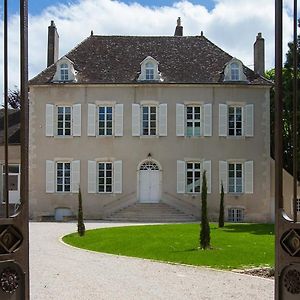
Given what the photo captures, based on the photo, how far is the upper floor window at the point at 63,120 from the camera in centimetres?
2927

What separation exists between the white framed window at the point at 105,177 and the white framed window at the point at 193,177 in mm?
3970

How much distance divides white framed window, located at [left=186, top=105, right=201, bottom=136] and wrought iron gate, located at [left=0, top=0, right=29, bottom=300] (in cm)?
2650

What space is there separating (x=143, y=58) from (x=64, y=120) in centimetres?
558

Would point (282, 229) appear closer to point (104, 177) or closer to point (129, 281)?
point (129, 281)

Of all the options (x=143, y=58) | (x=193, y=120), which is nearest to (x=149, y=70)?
(x=143, y=58)

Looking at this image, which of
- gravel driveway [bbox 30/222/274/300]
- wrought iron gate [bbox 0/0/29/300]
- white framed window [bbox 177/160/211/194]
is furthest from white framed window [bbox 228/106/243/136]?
wrought iron gate [bbox 0/0/29/300]

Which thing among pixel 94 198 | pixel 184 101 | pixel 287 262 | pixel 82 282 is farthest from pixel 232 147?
pixel 287 262

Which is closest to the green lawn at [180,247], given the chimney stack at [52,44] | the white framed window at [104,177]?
the white framed window at [104,177]

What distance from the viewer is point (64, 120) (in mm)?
29547

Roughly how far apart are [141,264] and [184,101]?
18245 millimetres

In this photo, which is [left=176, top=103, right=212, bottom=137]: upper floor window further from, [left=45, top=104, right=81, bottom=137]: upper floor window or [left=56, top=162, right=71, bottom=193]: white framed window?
[left=56, top=162, right=71, bottom=193]: white framed window

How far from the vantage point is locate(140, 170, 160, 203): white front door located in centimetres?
2938

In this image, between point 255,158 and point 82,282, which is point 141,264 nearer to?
point 82,282

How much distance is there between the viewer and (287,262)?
9.66 ft
